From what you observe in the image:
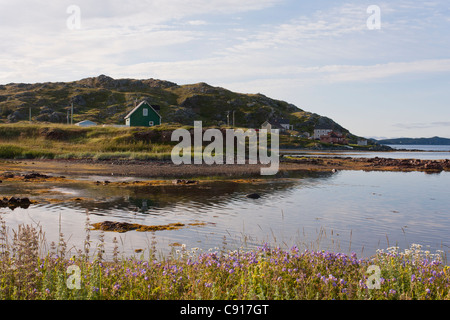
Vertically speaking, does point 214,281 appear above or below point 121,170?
above

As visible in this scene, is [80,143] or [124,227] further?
[80,143]

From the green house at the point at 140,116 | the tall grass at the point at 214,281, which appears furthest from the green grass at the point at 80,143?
the tall grass at the point at 214,281

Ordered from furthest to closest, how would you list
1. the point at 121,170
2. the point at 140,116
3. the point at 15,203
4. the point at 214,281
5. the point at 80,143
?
the point at 140,116 < the point at 80,143 < the point at 121,170 < the point at 15,203 < the point at 214,281

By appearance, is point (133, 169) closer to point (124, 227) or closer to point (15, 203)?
point (15, 203)

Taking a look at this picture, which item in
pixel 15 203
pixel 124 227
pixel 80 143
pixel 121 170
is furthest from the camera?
pixel 80 143

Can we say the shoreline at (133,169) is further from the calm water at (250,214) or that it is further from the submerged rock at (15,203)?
the submerged rock at (15,203)

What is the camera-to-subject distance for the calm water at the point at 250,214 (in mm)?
16500

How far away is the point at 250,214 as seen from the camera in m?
23.3

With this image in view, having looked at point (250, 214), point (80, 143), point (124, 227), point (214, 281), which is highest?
point (80, 143)

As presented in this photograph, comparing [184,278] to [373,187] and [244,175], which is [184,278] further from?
[244,175]

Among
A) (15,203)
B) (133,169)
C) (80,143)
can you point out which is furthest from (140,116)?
(15,203)

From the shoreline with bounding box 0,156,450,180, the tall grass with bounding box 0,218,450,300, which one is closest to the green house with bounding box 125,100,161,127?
the shoreline with bounding box 0,156,450,180

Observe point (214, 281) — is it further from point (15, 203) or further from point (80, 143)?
point (80, 143)

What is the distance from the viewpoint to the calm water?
16500 millimetres
